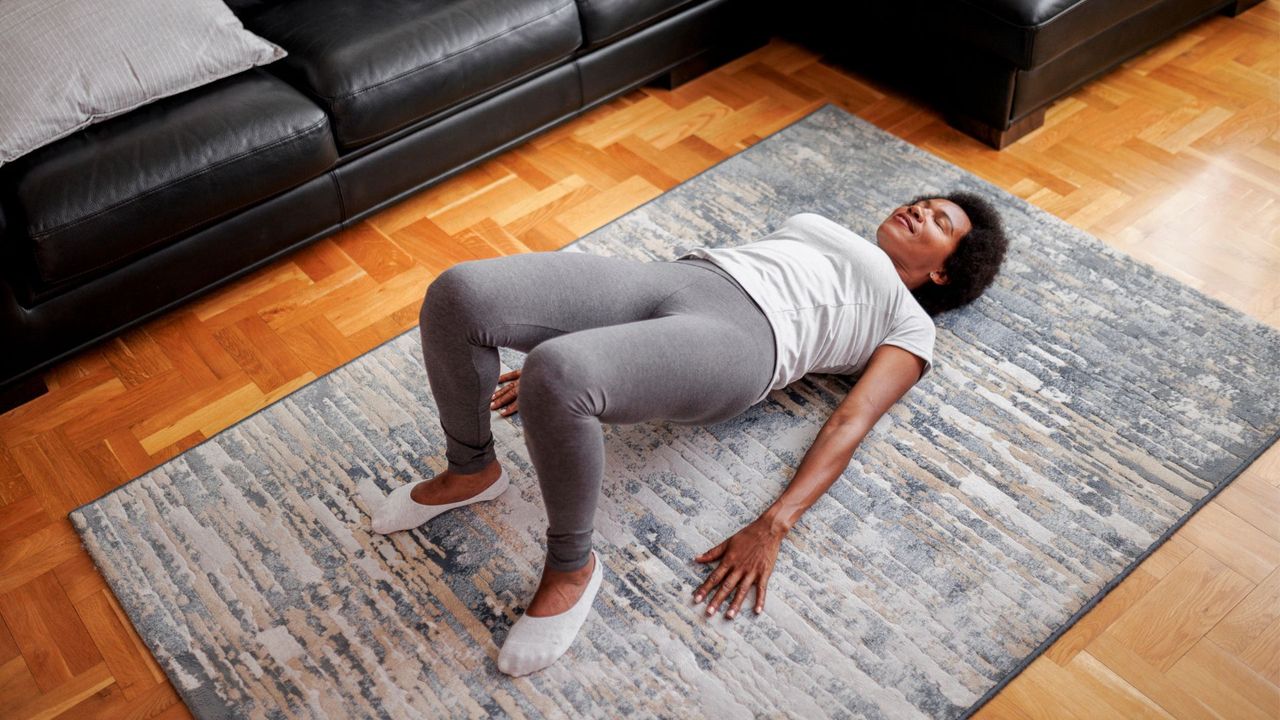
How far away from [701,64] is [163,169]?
60.3 inches

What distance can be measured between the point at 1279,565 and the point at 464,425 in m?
1.41

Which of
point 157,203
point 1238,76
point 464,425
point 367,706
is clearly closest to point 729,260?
point 464,425

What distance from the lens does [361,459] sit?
6.64ft

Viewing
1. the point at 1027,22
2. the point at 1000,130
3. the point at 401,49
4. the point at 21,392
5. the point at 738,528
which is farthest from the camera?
the point at 1000,130

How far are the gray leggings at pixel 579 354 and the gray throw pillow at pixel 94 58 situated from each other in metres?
0.94

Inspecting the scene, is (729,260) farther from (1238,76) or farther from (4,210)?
(1238,76)

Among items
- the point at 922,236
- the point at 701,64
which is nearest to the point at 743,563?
the point at 922,236

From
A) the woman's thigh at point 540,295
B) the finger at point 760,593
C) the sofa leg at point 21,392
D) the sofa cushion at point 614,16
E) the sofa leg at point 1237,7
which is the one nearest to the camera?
the woman's thigh at point 540,295


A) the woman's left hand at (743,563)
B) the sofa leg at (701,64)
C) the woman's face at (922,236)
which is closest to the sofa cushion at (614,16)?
the sofa leg at (701,64)

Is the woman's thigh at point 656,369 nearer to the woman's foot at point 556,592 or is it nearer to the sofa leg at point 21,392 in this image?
the woman's foot at point 556,592

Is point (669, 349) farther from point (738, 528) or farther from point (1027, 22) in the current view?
point (1027, 22)

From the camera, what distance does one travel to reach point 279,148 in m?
2.20

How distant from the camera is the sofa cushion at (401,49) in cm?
229

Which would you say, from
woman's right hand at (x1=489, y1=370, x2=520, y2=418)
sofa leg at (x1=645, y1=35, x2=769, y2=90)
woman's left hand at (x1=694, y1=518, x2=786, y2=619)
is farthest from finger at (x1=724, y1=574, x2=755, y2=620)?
sofa leg at (x1=645, y1=35, x2=769, y2=90)
